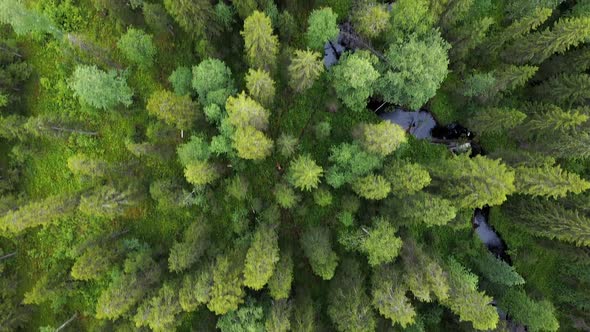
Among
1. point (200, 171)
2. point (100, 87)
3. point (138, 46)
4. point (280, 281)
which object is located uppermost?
point (138, 46)

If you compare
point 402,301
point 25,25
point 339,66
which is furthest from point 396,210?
point 25,25

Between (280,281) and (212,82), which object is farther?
(212,82)

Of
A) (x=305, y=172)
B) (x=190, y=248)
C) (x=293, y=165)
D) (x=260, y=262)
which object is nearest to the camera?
(x=260, y=262)

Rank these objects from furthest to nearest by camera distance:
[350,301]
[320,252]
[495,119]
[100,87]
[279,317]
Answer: [495,119] → [100,87] → [320,252] → [350,301] → [279,317]

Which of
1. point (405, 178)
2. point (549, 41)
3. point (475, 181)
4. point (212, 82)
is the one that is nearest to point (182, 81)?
point (212, 82)

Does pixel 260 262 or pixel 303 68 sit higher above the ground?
pixel 303 68

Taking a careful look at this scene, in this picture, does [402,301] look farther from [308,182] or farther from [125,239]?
[125,239]

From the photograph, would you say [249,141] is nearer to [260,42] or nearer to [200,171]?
[200,171]
